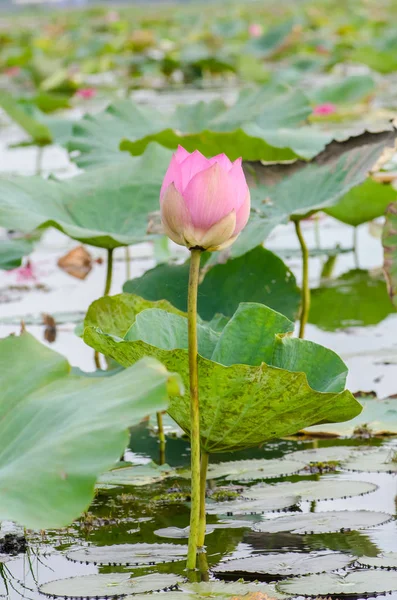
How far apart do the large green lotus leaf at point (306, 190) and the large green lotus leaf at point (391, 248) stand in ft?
0.28

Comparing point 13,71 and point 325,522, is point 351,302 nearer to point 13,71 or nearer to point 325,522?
point 325,522

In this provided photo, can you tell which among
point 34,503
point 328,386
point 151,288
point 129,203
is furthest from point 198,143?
point 34,503

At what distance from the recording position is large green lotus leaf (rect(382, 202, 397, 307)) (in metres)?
1.81

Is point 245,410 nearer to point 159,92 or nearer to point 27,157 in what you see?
point 27,157

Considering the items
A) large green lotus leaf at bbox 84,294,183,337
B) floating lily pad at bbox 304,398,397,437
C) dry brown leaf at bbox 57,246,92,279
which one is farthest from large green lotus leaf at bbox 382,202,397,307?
dry brown leaf at bbox 57,246,92,279

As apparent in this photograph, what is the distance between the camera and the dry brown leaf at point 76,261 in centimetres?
298

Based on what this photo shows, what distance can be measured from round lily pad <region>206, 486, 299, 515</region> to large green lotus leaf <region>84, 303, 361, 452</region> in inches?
6.3

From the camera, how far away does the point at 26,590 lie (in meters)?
1.12

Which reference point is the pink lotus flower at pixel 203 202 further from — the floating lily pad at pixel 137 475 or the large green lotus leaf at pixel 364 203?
the large green lotus leaf at pixel 364 203

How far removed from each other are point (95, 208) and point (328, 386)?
90 centimetres

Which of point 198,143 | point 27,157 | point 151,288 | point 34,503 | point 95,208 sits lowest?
point 34,503

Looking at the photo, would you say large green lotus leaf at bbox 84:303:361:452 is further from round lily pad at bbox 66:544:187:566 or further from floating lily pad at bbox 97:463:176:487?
floating lily pad at bbox 97:463:176:487

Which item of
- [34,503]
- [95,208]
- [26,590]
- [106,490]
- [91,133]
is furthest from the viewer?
[91,133]

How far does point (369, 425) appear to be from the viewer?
163 cm
